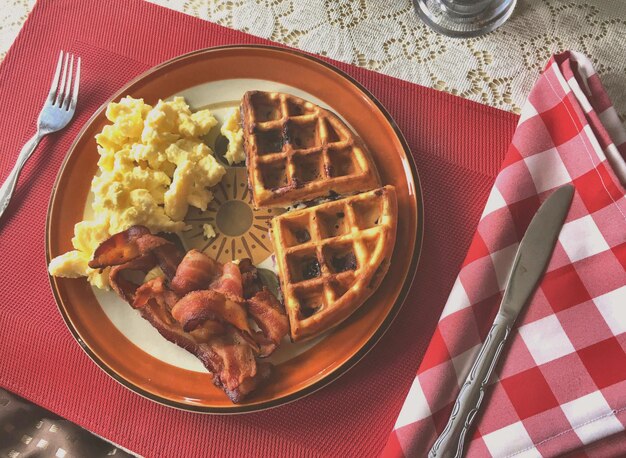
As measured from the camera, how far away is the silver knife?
1.22 m

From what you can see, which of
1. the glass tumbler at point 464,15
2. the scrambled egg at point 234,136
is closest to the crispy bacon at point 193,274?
the scrambled egg at point 234,136

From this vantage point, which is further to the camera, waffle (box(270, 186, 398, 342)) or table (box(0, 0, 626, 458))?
table (box(0, 0, 626, 458))

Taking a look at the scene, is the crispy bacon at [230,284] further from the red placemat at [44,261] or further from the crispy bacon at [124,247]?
the red placemat at [44,261]

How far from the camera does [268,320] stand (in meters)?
1.32

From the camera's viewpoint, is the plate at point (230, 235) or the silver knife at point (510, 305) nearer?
the silver knife at point (510, 305)

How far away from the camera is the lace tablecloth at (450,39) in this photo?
1572 millimetres

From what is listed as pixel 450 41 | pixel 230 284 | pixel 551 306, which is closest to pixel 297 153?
pixel 230 284

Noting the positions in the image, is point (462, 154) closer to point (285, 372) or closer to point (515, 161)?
point (515, 161)

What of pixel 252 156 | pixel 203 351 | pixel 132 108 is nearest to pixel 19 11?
pixel 132 108

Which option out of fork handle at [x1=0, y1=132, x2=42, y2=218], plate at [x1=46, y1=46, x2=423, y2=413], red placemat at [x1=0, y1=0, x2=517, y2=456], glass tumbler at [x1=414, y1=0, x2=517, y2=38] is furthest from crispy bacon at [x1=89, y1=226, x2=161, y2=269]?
glass tumbler at [x1=414, y1=0, x2=517, y2=38]

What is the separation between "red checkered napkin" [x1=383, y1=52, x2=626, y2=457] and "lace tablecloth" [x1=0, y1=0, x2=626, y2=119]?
18cm

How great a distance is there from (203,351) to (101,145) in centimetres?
60

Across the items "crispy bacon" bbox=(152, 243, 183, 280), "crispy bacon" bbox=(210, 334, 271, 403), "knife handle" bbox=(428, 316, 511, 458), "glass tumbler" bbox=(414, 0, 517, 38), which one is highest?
"glass tumbler" bbox=(414, 0, 517, 38)

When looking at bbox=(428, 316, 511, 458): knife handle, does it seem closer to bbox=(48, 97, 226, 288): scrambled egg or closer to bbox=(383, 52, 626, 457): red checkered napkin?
bbox=(383, 52, 626, 457): red checkered napkin
